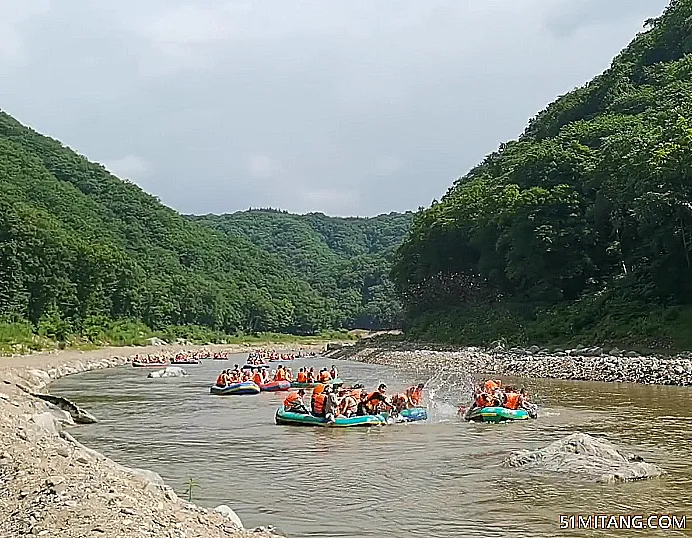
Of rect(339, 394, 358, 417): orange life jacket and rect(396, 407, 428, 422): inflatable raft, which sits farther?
rect(396, 407, 428, 422): inflatable raft

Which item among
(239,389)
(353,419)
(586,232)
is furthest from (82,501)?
(586,232)

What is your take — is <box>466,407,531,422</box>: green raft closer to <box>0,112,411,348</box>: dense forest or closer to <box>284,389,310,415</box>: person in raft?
<box>284,389,310,415</box>: person in raft

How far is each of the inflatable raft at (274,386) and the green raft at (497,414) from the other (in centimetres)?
1359

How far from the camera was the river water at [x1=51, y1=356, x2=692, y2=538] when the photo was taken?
12867mm

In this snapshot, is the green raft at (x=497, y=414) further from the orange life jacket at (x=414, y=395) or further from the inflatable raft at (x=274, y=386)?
the inflatable raft at (x=274, y=386)

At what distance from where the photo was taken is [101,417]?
27.0 metres

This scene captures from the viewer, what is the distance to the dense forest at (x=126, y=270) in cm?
7125

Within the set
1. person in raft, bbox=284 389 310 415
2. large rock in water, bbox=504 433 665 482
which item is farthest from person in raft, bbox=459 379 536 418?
large rock in water, bbox=504 433 665 482

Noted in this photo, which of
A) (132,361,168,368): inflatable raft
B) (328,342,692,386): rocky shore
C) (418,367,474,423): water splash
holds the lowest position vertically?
(132,361,168,368): inflatable raft

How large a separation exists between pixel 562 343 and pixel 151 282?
6598 centimetres

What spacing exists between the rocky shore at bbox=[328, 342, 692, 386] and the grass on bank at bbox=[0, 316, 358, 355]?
81.1 feet

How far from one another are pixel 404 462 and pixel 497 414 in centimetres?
709

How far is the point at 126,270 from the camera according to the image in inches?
3376

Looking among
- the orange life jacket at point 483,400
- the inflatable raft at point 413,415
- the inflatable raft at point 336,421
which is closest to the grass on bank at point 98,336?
the inflatable raft at point 336,421
